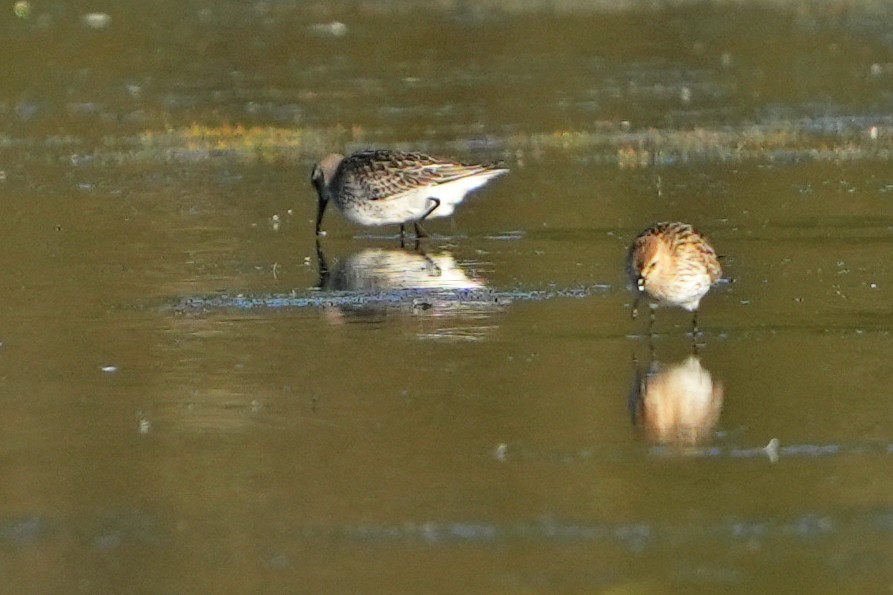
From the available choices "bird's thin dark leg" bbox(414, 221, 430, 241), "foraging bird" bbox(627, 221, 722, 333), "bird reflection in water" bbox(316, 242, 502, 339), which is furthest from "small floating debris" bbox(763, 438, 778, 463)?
"bird's thin dark leg" bbox(414, 221, 430, 241)

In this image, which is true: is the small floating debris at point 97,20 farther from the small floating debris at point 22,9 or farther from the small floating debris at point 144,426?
the small floating debris at point 144,426

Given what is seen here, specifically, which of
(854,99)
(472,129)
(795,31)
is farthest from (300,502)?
(795,31)

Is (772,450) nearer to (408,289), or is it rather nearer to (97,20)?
(408,289)

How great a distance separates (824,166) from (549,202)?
2.85m

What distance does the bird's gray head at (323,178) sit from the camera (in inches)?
634

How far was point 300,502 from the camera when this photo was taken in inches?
316

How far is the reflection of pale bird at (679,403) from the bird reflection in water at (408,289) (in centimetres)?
145

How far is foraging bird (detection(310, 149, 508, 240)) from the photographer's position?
1552 cm

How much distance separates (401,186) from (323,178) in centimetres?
94

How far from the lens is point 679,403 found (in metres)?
9.41

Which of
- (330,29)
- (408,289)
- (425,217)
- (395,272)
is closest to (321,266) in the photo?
(395,272)

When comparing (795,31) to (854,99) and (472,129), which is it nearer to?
(854,99)

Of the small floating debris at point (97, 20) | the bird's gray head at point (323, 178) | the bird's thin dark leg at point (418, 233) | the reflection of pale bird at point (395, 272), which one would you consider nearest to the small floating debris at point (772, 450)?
the reflection of pale bird at point (395, 272)

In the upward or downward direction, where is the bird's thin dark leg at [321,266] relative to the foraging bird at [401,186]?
downward
